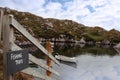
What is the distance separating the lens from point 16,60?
7.36 meters

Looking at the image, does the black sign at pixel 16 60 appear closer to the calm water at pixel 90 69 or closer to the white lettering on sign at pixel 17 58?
the white lettering on sign at pixel 17 58

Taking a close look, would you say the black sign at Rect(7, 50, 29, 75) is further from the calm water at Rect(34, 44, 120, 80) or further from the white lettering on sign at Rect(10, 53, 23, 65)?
the calm water at Rect(34, 44, 120, 80)

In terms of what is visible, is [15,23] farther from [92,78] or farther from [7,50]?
[92,78]

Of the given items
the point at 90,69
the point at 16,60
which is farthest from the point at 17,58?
the point at 90,69

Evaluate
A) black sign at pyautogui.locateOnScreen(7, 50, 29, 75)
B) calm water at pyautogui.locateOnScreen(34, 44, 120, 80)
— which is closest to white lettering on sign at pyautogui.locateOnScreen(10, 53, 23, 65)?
black sign at pyautogui.locateOnScreen(7, 50, 29, 75)

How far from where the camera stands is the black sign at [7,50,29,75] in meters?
7.06

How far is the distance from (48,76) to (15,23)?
5661mm

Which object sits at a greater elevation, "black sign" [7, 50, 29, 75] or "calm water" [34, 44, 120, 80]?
"black sign" [7, 50, 29, 75]

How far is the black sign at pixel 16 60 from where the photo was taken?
706cm

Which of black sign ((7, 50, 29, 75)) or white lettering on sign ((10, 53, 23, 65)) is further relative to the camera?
white lettering on sign ((10, 53, 23, 65))

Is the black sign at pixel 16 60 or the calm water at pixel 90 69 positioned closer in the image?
the black sign at pixel 16 60

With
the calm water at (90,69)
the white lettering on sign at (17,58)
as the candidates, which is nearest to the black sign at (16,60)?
the white lettering on sign at (17,58)

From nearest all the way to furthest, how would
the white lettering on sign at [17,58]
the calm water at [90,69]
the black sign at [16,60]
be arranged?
the black sign at [16,60], the white lettering on sign at [17,58], the calm water at [90,69]

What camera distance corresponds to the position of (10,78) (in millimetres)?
7336
